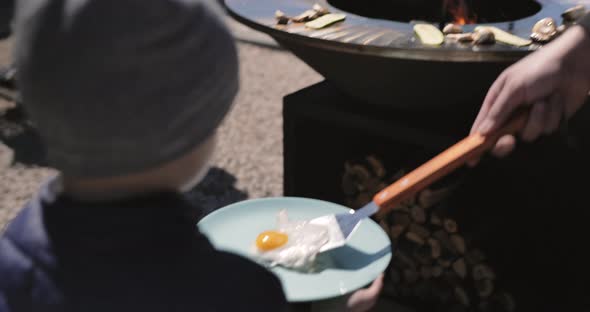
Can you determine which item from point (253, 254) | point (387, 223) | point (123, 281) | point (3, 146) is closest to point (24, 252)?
point (123, 281)

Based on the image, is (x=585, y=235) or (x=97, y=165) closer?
(x=97, y=165)

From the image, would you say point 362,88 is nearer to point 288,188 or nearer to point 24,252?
point 288,188

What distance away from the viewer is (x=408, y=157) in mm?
1741

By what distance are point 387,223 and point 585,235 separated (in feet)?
1.70

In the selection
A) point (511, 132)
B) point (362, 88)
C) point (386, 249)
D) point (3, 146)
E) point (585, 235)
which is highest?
point (511, 132)

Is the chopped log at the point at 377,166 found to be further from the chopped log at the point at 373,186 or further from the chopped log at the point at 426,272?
the chopped log at the point at 426,272

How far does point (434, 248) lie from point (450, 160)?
1.75ft

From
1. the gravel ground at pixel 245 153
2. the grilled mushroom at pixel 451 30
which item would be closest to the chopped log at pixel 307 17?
the grilled mushroom at pixel 451 30

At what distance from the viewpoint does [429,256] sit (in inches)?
72.7

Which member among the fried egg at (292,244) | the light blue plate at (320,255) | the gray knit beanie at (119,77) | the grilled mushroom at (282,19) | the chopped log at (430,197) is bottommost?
the chopped log at (430,197)

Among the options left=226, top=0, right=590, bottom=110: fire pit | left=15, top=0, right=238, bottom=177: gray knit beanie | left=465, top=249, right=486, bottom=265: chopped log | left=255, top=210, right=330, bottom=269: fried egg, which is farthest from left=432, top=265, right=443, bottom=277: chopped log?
left=15, top=0, right=238, bottom=177: gray knit beanie

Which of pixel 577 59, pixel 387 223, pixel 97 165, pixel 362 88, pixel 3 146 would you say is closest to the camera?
pixel 97 165

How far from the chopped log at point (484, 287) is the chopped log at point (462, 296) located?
45 millimetres

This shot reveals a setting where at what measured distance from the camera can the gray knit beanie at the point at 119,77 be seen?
786 mm
